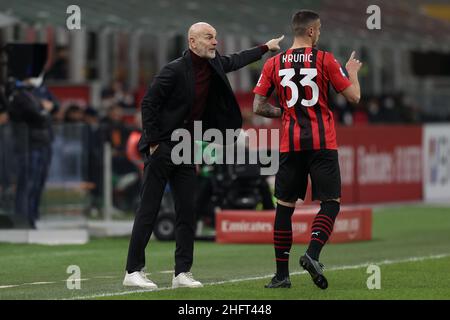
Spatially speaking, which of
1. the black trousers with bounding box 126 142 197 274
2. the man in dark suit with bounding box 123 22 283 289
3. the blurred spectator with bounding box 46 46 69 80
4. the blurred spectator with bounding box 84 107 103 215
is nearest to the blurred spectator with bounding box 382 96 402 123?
the blurred spectator with bounding box 46 46 69 80

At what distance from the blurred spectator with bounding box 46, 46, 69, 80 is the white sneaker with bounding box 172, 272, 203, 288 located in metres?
10.9

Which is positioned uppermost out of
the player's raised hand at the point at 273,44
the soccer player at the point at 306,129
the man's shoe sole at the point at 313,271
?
the player's raised hand at the point at 273,44

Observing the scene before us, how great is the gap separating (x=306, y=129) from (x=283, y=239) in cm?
91

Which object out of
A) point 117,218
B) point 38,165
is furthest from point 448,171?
point 38,165

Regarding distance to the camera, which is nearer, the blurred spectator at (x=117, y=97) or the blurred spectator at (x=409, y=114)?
the blurred spectator at (x=117, y=97)

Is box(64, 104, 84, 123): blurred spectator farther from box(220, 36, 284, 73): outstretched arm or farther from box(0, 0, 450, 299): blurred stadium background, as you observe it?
box(220, 36, 284, 73): outstretched arm

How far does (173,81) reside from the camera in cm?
1200

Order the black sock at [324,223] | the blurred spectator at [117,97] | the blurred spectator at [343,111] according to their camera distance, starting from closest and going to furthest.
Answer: the black sock at [324,223]
the blurred spectator at [117,97]
the blurred spectator at [343,111]

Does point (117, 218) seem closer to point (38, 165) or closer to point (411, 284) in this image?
point (38, 165)

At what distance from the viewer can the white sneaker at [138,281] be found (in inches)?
472

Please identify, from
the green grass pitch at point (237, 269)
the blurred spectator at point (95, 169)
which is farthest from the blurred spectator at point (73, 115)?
the green grass pitch at point (237, 269)

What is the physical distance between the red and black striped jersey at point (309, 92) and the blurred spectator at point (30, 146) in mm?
7739

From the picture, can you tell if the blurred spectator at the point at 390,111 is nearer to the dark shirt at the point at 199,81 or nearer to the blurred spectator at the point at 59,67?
the blurred spectator at the point at 59,67
